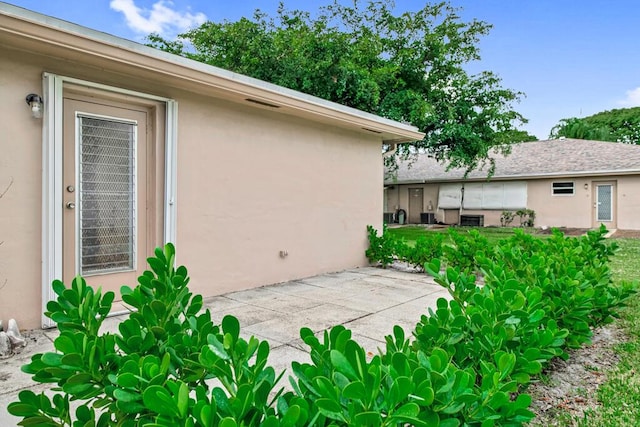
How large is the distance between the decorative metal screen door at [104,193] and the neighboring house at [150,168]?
0.01 metres

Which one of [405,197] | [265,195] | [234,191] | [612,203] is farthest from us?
[405,197]

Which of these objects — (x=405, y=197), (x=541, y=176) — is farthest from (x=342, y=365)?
(x=405, y=197)

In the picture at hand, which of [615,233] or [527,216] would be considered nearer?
[615,233]

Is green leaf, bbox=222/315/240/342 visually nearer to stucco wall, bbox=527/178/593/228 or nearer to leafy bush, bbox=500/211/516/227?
stucco wall, bbox=527/178/593/228

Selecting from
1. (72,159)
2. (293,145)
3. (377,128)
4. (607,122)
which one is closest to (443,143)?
(377,128)

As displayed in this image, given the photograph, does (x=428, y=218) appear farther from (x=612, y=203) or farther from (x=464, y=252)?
(x=464, y=252)

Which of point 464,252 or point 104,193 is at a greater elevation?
point 104,193

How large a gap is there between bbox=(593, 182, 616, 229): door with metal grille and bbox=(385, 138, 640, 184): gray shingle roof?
32.6 inches

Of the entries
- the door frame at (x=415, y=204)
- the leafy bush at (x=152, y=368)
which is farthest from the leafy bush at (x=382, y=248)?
the door frame at (x=415, y=204)

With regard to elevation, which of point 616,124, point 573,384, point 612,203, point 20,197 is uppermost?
point 616,124

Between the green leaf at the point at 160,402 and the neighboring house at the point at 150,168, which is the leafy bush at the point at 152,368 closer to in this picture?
the green leaf at the point at 160,402

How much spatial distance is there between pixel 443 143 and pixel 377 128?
705 centimetres

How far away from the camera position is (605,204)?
15.6 meters

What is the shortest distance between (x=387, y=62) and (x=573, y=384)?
12054mm
